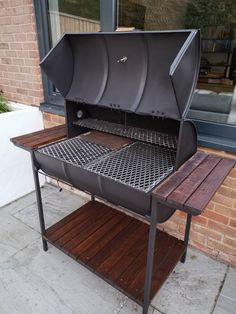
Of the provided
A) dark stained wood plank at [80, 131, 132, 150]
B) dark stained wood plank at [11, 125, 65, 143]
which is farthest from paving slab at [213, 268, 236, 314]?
dark stained wood plank at [11, 125, 65, 143]

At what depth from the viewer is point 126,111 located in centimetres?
150

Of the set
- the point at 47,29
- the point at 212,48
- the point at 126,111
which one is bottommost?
the point at 126,111

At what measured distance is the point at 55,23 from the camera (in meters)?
2.43

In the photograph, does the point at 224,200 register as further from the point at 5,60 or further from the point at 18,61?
the point at 5,60

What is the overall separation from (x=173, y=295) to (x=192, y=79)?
1.42 metres

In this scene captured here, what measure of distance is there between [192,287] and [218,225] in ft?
1.58

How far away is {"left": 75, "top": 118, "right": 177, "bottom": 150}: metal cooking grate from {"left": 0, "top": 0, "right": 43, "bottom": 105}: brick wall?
1.06 metres

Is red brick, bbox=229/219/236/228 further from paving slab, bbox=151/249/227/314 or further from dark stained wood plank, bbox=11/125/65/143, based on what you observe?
dark stained wood plank, bbox=11/125/65/143

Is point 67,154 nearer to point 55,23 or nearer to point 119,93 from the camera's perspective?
point 119,93

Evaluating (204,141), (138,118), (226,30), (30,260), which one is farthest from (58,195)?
(226,30)

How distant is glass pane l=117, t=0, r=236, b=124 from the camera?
1.79 m

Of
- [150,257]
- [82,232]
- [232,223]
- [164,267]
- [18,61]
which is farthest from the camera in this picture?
[18,61]

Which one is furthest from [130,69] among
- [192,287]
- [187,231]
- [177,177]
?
[192,287]

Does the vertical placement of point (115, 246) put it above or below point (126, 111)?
below
